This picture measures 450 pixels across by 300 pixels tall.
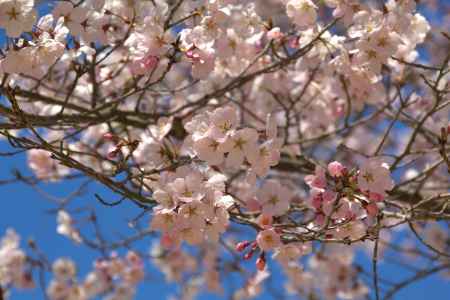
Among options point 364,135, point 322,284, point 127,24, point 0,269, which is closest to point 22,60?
point 127,24

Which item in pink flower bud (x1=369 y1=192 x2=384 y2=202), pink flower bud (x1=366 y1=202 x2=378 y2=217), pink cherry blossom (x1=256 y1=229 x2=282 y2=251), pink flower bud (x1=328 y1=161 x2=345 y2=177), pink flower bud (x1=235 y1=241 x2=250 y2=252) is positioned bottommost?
pink cherry blossom (x1=256 y1=229 x2=282 y2=251)

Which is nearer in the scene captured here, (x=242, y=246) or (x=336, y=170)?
(x=336, y=170)

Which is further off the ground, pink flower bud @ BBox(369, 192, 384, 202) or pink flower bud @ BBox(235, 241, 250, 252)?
pink flower bud @ BBox(369, 192, 384, 202)

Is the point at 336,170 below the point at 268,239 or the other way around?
the other way around

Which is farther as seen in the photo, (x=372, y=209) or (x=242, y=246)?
(x=242, y=246)

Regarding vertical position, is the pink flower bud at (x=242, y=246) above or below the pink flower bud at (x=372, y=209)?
below

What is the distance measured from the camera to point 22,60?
2.29 m

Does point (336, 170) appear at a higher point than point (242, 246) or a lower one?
higher

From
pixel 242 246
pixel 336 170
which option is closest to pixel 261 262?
pixel 242 246

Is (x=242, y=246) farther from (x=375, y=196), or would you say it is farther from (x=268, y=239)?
(x=375, y=196)

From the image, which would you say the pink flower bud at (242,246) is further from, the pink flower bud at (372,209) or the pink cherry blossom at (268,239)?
the pink flower bud at (372,209)

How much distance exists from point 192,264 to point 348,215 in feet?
13.9

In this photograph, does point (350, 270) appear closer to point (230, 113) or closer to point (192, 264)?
point (192, 264)

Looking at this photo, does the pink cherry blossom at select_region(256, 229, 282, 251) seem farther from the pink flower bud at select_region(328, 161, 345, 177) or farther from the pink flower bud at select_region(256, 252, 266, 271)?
the pink flower bud at select_region(328, 161, 345, 177)
